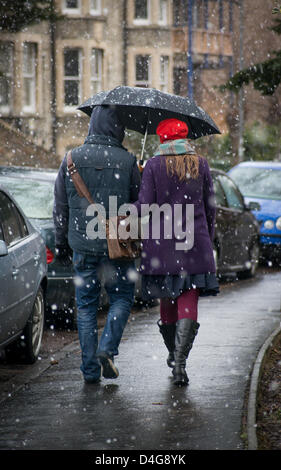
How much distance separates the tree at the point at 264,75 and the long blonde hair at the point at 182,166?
Answer: 4.19 meters

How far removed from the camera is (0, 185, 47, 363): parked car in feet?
24.7

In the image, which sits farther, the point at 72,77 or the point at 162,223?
the point at 72,77

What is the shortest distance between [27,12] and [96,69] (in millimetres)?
17238

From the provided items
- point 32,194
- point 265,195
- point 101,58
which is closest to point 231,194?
point 265,195

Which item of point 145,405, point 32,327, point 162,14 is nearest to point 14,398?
point 145,405

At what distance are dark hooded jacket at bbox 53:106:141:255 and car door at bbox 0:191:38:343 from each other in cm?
50

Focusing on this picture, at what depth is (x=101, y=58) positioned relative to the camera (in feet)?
129

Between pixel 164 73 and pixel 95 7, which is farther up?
pixel 95 7

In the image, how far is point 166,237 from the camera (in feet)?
24.4

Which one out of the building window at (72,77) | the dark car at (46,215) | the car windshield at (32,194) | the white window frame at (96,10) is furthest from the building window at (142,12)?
the car windshield at (32,194)

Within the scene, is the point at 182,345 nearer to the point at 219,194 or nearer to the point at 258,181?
the point at 219,194

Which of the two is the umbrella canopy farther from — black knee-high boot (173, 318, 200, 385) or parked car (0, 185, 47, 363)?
black knee-high boot (173, 318, 200, 385)

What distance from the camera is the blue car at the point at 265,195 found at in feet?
60.3

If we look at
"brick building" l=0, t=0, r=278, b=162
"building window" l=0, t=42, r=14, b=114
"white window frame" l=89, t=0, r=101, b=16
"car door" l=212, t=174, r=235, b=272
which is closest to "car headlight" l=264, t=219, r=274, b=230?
"car door" l=212, t=174, r=235, b=272
